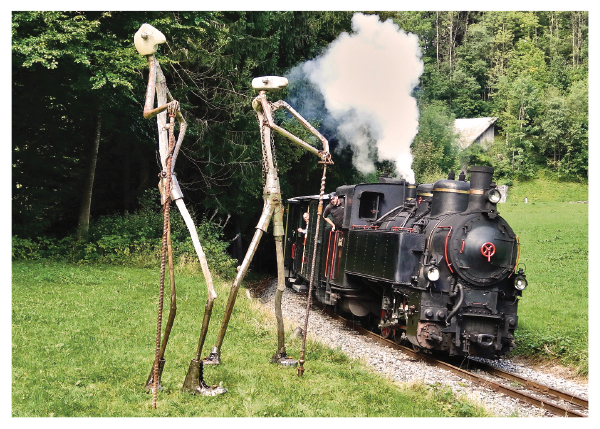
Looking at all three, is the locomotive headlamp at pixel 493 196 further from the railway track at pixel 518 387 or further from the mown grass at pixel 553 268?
the mown grass at pixel 553 268

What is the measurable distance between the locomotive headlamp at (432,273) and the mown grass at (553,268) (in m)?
2.62

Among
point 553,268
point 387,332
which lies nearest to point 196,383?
point 387,332

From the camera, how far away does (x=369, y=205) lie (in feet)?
41.3

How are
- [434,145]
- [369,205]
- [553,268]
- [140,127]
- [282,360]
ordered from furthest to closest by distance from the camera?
[434,145] < [140,127] < [553,268] < [369,205] < [282,360]

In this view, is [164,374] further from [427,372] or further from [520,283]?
[520,283]

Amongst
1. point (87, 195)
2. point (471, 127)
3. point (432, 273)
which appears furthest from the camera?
point (471, 127)

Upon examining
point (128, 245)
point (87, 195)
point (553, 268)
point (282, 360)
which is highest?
point (87, 195)

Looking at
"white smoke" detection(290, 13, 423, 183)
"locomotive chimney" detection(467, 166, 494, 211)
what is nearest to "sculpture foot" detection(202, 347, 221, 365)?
"locomotive chimney" detection(467, 166, 494, 211)

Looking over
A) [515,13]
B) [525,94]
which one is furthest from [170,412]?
[515,13]

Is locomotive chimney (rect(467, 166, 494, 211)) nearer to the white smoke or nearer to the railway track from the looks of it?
the railway track

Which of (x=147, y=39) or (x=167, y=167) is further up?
(x=147, y=39)

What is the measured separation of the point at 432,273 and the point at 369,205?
134 inches

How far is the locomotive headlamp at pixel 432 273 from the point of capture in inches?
370

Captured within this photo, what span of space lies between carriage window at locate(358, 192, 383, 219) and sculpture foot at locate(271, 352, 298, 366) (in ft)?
17.2
